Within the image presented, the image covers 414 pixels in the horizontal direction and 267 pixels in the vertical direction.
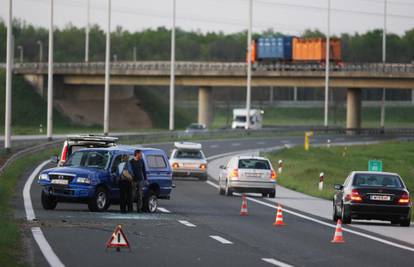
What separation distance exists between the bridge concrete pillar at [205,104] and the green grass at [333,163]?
2983cm

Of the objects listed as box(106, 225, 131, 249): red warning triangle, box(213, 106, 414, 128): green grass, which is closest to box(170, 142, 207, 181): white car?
box(106, 225, 131, 249): red warning triangle

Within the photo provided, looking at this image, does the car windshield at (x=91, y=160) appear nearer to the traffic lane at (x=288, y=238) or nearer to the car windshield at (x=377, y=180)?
the traffic lane at (x=288, y=238)

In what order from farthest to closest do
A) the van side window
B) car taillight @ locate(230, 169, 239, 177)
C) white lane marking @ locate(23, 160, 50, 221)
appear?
car taillight @ locate(230, 169, 239, 177) → the van side window → white lane marking @ locate(23, 160, 50, 221)

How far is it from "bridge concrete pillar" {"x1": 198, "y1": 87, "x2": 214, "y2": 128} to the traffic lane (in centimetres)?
8993

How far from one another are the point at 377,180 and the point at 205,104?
326 feet

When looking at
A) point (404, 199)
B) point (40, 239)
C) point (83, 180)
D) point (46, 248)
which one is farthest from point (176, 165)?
point (46, 248)

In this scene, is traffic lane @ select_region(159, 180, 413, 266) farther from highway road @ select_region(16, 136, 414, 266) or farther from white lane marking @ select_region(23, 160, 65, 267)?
Result: white lane marking @ select_region(23, 160, 65, 267)

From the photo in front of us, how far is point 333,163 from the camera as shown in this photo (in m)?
72.9

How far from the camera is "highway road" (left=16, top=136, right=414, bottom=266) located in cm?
1962

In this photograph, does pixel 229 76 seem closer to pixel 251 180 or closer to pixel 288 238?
pixel 251 180

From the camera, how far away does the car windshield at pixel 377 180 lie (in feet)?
97.9

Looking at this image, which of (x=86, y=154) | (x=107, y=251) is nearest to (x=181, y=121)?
(x=86, y=154)

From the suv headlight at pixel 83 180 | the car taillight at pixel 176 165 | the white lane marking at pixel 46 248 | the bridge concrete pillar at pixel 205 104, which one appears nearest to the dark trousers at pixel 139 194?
the suv headlight at pixel 83 180

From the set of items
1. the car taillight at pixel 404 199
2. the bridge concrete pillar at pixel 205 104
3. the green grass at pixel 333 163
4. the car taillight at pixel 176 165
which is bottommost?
the green grass at pixel 333 163
